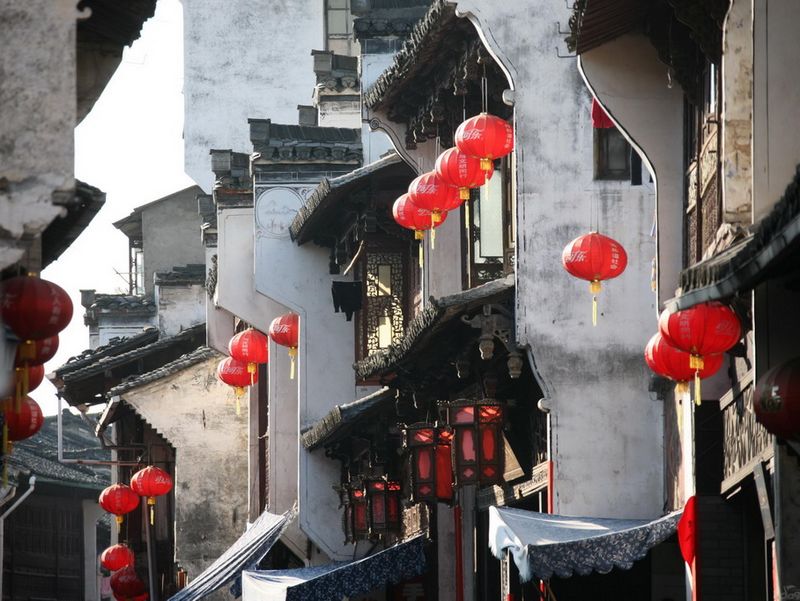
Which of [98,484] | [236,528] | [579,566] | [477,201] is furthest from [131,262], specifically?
[579,566]

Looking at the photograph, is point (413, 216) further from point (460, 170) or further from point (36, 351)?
point (36, 351)

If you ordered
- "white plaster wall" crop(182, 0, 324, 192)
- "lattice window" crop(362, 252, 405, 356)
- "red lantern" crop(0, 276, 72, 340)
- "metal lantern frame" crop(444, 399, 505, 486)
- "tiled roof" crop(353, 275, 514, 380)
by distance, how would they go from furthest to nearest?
"white plaster wall" crop(182, 0, 324, 192) < "lattice window" crop(362, 252, 405, 356) < "metal lantern frame" crop(444, 399, 505, 486) < "tiled roof" crop(353, 275, 514, 380) < "red lantern" crop(0, 276, 72, 340)

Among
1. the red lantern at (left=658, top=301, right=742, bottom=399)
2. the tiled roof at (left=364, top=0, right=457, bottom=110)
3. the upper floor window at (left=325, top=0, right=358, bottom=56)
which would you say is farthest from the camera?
the upper floor window at (left=325, top=0, right=358, bottom=56)

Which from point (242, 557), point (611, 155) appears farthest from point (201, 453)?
point (611, 155)

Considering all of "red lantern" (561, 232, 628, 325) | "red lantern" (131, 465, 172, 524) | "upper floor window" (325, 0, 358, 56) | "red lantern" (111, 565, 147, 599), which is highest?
"upper floor window" (325, 0, 358, 56)

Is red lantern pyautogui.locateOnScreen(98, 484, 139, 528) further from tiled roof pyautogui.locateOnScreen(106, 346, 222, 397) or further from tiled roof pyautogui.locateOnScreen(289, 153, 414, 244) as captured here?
tiled roof pyautogui.locateOnScreen(289, 153, 414, 244)

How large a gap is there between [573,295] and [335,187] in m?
8.61

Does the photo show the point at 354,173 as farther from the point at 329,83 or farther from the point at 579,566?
the point at 579,566

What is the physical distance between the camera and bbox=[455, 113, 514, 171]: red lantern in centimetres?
2191

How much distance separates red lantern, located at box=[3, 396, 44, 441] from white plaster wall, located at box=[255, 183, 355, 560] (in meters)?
17.2

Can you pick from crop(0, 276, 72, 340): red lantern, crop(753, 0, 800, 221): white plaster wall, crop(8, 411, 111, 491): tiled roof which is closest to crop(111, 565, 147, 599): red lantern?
crop(8, 411, 111, 491): tiled roof

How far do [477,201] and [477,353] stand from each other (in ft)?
10.5

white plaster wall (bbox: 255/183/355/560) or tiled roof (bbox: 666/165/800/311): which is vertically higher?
tiled roof (bbox: 666/165/800/311)

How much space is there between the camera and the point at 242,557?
1373 inches
